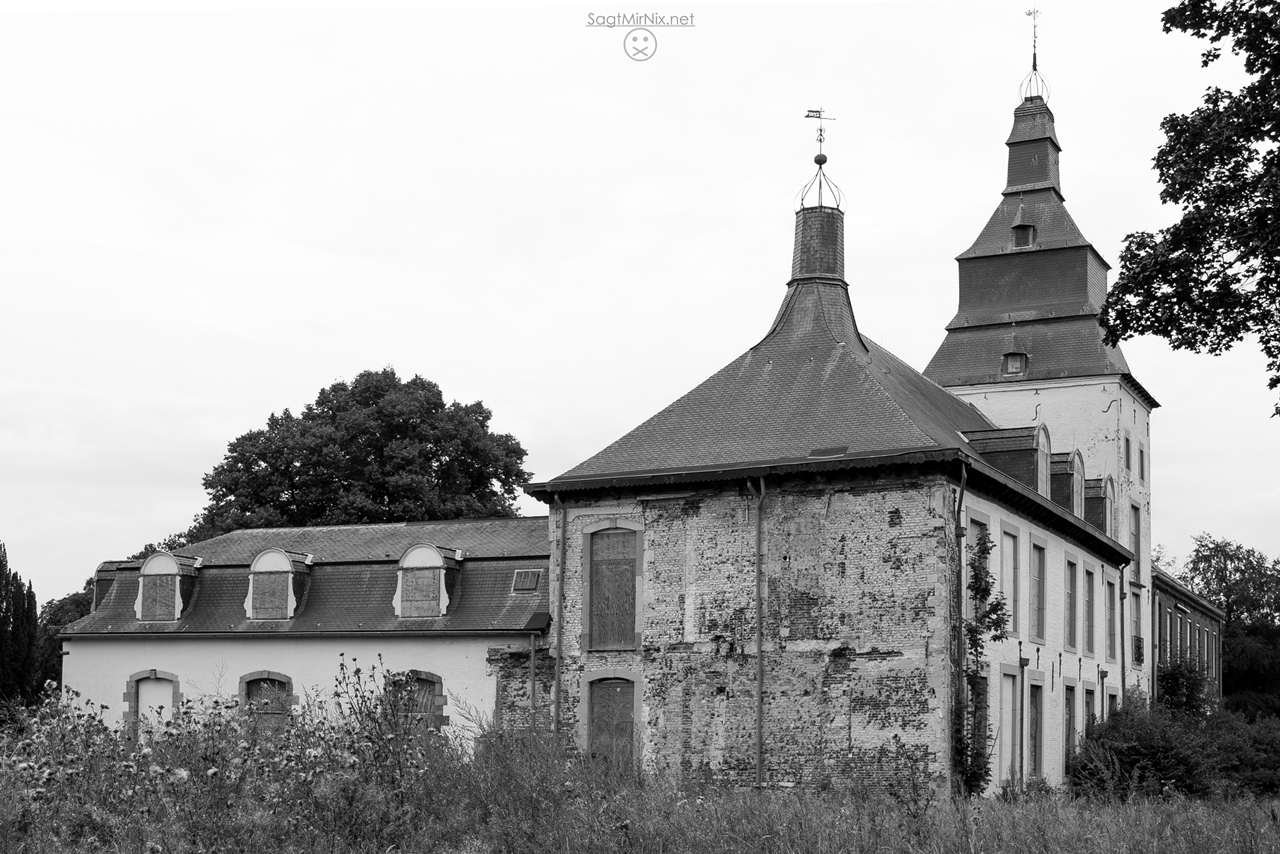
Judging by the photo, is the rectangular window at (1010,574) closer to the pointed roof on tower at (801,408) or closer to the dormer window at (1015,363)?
the pointed roof on tower at (801,408)

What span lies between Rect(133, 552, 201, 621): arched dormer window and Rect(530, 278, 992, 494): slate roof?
8300 millimetres

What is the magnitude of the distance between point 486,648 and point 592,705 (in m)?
2.62

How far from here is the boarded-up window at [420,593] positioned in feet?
89.2

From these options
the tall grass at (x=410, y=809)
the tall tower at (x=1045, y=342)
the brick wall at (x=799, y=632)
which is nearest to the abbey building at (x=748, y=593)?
the brick wall at (x=799, y=632)

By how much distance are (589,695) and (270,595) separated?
7.44m

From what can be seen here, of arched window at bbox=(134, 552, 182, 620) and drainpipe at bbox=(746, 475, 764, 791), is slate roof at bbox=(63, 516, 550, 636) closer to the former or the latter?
arched window at bbox=(134, 552, 182, 620)

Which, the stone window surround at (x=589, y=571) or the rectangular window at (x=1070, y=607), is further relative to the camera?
the rectangular window at (x=1070, y=607)

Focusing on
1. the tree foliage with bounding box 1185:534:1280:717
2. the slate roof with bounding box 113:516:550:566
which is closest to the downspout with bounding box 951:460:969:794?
the slate roof with bounding box 113:516:550:566

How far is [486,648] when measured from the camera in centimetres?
2616

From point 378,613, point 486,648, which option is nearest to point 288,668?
point 378,613

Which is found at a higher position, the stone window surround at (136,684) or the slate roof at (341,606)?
the slate roof at (341,606)

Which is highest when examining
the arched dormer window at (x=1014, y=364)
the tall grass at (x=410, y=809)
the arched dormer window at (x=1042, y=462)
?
the arched dormer window at (x=1014, y=364)

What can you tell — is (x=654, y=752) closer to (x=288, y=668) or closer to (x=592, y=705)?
(x=592, y=705)

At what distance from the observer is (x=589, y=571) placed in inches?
981
